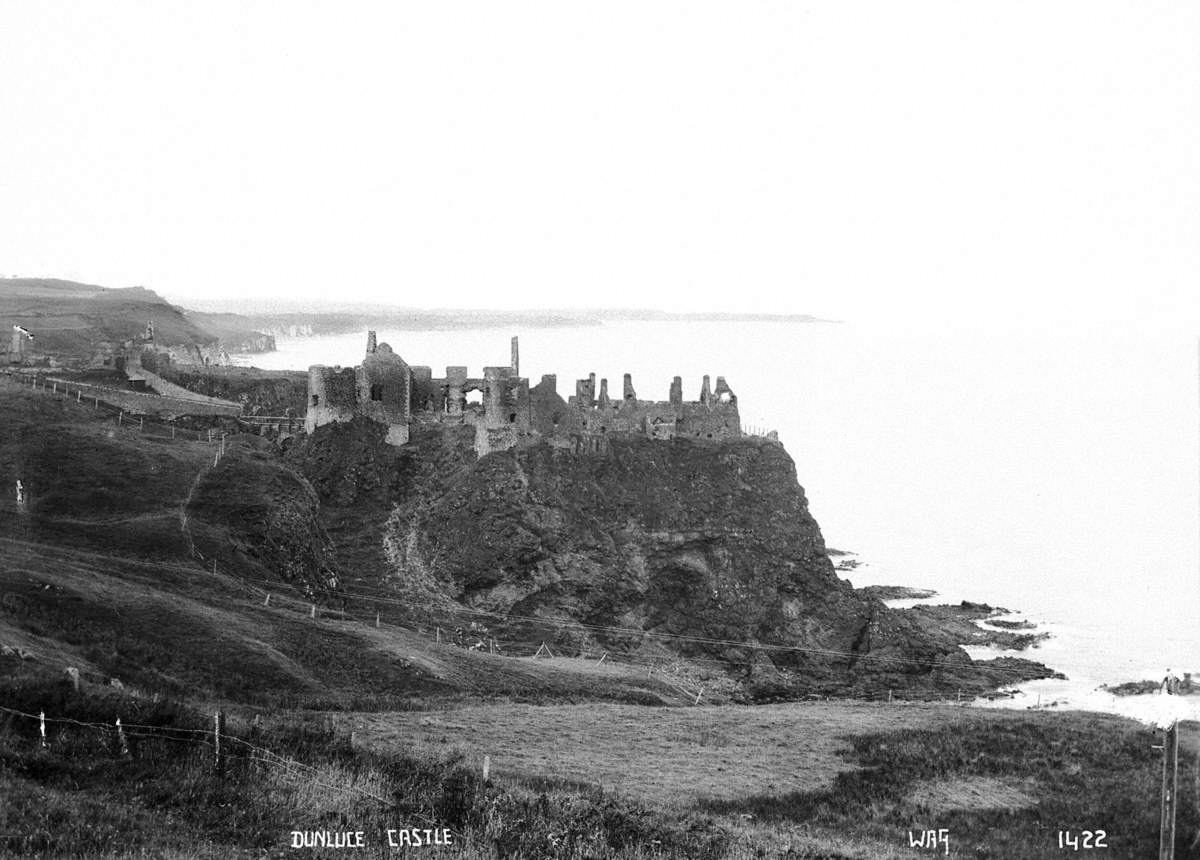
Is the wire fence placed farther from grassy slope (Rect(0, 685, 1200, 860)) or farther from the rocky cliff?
the rocky cliff

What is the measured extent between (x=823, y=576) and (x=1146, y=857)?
53.4 meters

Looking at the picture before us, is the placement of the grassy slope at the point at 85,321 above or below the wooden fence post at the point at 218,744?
above

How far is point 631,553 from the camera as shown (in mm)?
79688

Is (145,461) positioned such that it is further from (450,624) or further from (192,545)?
(450,624)

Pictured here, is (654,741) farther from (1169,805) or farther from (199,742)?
(1169,805)

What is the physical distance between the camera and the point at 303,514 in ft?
216

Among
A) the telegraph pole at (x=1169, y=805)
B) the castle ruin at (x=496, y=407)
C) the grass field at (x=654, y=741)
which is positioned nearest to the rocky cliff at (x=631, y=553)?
the castle ruin at (x=496, y=407)

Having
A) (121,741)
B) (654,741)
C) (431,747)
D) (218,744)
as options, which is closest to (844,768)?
(654,741)

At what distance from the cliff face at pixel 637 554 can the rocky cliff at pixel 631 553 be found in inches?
3.5

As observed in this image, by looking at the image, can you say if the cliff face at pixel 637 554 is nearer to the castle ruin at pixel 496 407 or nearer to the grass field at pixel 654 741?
the castle ruin at pixel 496 407

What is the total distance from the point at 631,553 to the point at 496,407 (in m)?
11.9

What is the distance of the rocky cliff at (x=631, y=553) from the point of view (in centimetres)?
7500

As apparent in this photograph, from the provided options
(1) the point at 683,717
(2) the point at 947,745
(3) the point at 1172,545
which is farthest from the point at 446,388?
(3) the point at 1172,545

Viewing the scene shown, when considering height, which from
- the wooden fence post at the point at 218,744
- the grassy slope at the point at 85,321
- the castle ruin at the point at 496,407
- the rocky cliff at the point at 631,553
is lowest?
the rocky cliff at the point at 631,553
